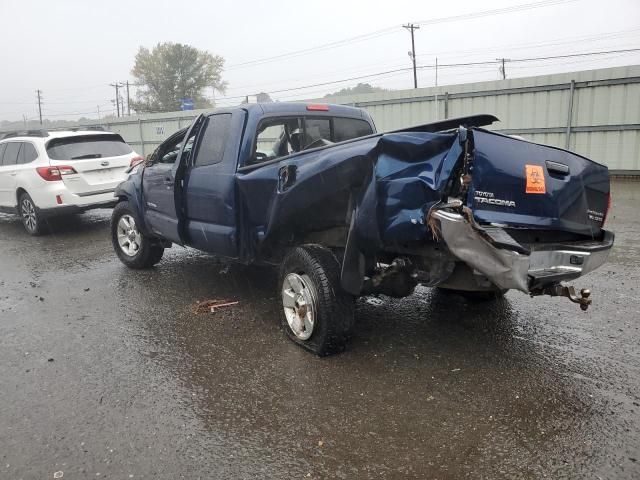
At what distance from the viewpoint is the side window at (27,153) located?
9.13 metres

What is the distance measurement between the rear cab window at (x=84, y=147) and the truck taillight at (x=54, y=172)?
21cm

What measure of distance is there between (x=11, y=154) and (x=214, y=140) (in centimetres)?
664

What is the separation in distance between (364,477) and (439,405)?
0.84 meters

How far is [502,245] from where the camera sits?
9.80ft

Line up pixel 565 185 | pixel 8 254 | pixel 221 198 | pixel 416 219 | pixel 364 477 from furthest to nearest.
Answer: pixel 8 254, pixel 221 198, pixel 565 185, pixel 416 219, pixel 364 477

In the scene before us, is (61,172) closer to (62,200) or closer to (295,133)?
(62,200)

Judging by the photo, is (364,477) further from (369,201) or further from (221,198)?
(221,198)

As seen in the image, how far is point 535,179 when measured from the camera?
135 inches

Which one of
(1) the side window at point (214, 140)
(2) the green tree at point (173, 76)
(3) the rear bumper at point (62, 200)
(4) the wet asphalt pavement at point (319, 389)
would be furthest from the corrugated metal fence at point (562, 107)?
(2) the green tree at point (173, 76)

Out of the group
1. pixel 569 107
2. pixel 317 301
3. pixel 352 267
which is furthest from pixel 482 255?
pixel 569 107

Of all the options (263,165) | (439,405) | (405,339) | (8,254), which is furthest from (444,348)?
(8,254)

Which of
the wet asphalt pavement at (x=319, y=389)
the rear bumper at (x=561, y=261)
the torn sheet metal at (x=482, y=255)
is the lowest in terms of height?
the wet asphalt pavement at (x=319, y=389)

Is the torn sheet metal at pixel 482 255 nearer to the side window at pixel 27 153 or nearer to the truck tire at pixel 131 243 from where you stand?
the truck tire at pixel 131 243

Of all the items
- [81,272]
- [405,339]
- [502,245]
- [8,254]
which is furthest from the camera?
[8,254]
